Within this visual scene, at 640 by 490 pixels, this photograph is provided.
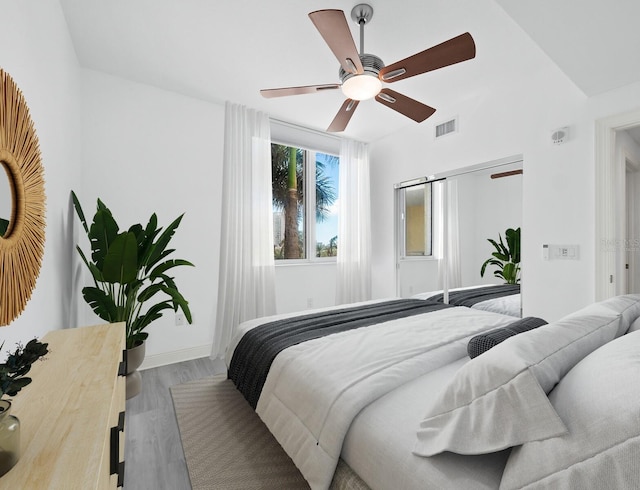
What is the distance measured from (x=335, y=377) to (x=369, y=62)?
5.96ft

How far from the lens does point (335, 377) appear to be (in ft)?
4.58

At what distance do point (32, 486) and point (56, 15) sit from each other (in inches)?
101

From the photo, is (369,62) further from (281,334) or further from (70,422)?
(70,422)

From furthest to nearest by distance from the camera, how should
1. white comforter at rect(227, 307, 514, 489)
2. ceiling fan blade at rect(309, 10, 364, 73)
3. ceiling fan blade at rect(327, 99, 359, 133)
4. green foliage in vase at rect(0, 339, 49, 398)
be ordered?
ceiling fan blade at rect(327, 99, 359, 133) < ceiling fan blade at rect(309, 10, 364, 73) < white comforter at rect(227, 307, 514, 489) < green foliage in vase at rect(0, 339, 49, 398)

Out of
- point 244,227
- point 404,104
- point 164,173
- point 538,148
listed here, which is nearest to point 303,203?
point 244,227

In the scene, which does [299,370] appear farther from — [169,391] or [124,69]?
[124,69]

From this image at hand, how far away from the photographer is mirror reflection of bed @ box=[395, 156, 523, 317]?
9.91 ft

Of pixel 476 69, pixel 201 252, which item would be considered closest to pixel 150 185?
pixel 201 252

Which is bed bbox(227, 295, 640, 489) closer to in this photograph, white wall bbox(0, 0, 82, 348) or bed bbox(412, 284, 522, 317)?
white wall bbox(0, 0, 82, 348)

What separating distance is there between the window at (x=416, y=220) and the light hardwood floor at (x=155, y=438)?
9.03 feet

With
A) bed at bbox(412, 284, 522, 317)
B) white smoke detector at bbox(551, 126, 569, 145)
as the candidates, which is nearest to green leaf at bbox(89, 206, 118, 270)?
bed at bbox(412, 284, 522, 317)

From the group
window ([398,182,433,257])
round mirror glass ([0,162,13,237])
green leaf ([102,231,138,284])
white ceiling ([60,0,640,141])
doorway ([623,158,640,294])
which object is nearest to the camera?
round mirror glass ([0,162,13,237])

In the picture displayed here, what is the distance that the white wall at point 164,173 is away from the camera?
109 inches

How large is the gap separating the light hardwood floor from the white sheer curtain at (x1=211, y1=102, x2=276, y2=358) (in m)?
0.61
